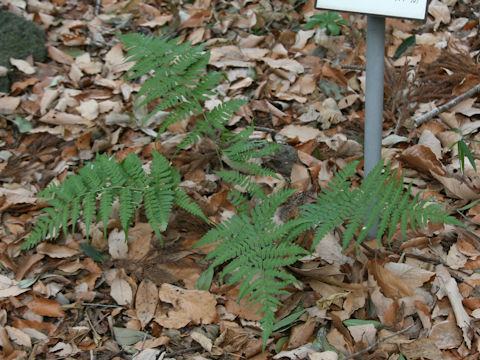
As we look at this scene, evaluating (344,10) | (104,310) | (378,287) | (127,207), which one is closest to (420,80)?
(344,10)

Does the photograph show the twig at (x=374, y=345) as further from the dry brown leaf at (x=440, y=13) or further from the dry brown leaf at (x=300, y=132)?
the dry brown leaf at (x=440, y=13)

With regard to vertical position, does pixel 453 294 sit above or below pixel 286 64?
below

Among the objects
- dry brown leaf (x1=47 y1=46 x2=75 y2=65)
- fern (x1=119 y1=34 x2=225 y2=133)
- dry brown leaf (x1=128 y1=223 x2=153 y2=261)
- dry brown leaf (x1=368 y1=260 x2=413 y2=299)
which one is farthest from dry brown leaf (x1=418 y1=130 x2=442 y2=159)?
dry brown leaf (x1=47 y1=46 x2=75 y2=65)

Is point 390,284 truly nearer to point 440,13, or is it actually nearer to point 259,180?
point 259,180

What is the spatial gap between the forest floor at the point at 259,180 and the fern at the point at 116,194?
329 mm

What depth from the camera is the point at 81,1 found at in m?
4.26

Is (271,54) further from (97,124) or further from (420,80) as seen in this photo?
(97,124)

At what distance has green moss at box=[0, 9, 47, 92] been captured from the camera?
361 cm

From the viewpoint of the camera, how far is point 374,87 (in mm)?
2006

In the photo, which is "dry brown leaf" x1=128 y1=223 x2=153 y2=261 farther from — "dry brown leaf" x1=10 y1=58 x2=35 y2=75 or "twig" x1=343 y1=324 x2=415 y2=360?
"dry brown leaf" x1=10 y1=58 x2=35 y2=75

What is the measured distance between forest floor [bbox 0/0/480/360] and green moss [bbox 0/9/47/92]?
11 cm

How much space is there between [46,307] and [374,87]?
176 cm

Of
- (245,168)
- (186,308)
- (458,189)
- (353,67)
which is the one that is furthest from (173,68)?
(458,189)

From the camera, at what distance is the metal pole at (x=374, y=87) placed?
6.36ft
